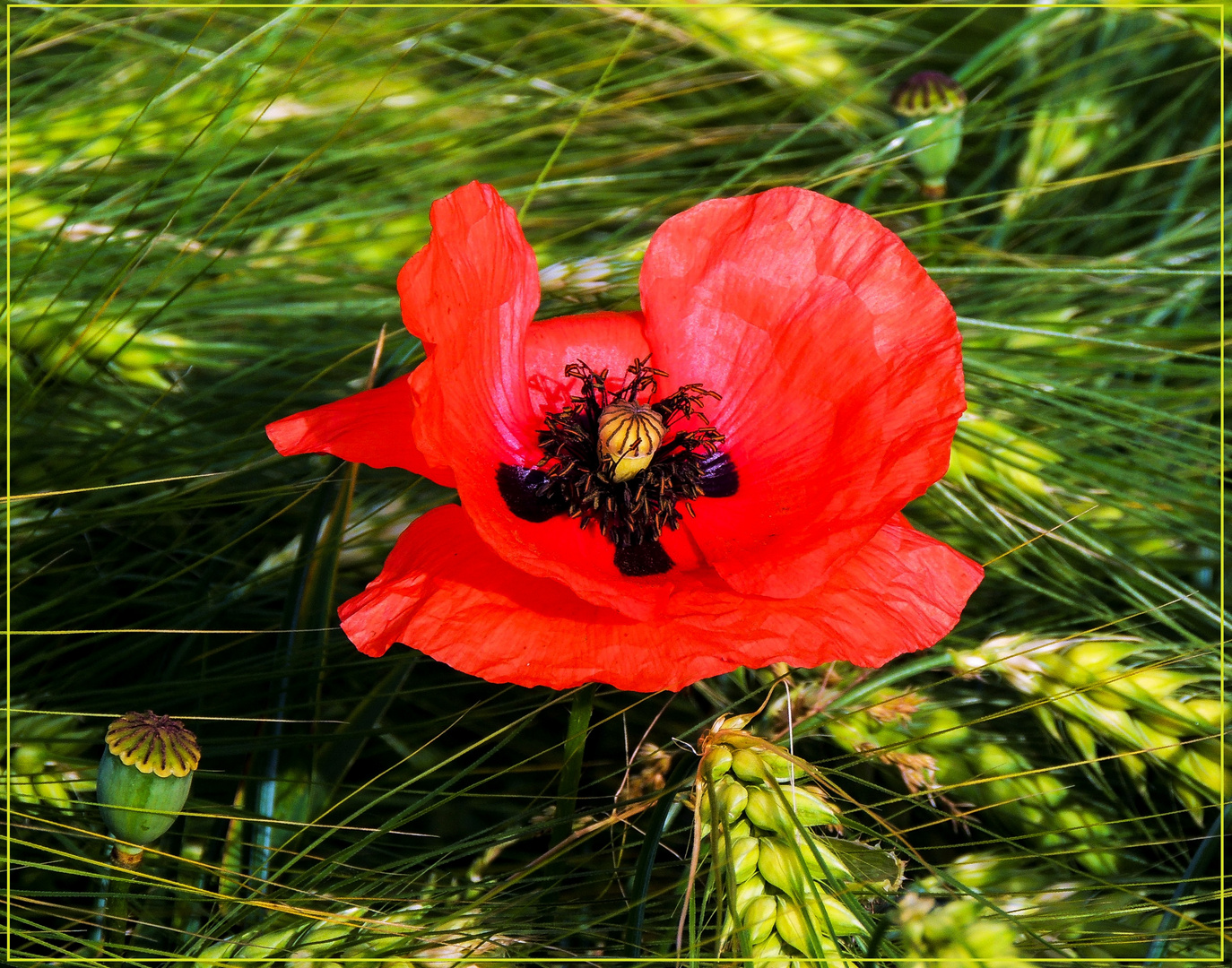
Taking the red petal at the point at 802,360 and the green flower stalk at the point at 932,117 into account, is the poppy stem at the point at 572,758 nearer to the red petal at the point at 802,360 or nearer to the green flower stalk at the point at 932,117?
the red petal at the point at 802,360

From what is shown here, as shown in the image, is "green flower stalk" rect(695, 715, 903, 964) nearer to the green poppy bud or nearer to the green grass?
the green grass

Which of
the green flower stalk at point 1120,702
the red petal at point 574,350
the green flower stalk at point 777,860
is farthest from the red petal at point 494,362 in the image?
the green flower stalk at point 1120,702

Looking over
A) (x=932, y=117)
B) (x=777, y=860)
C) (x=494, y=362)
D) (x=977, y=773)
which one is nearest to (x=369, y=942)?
(x=777, y=860)

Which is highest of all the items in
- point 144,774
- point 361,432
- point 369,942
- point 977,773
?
point 361,432

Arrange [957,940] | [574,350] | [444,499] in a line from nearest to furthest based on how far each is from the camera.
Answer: [957,940] < [574,350] < [444,499]

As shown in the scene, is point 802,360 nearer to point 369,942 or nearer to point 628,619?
point 628,619

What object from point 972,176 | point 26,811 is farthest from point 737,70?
point 26,811
